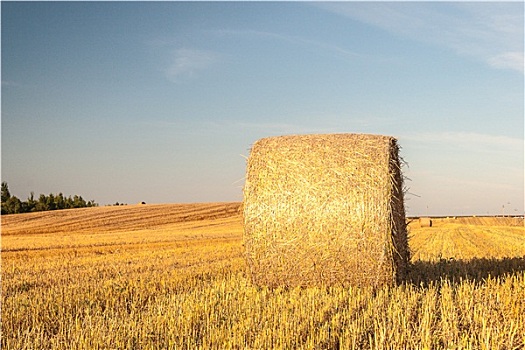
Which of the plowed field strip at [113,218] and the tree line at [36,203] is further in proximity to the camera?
the tree line at [36,203]

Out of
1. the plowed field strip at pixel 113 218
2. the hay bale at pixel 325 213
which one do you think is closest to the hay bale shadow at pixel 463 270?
the hay bale at pixel 325 213

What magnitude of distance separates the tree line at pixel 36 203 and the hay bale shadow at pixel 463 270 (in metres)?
52.2

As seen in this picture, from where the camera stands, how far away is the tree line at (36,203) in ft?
181

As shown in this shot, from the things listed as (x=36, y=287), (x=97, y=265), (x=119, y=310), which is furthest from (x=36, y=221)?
(x=119, y=310)

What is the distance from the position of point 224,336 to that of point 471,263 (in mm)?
7468

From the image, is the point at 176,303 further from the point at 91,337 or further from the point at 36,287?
the point at 36,287

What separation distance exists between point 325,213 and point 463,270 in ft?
11.9

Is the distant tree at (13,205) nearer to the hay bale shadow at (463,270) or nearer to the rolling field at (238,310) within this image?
the rolling field at (238,310)

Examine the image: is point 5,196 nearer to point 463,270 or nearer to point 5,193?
point 5,193

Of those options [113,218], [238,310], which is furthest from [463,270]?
[113,218]

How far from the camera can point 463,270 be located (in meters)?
9.85

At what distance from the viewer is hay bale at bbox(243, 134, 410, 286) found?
7.74 metres

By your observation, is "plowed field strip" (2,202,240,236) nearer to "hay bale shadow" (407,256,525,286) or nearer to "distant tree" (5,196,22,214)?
"distant tree" (5,196,22,214)

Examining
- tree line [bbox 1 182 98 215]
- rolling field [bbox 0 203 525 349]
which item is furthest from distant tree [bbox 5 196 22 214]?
rolling field [bbox 0 203 525 349]
